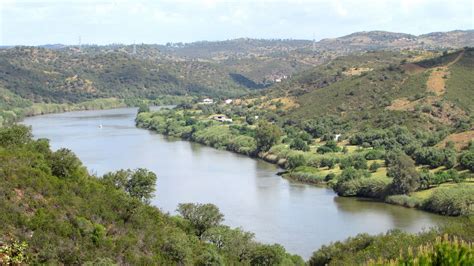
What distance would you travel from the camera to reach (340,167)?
55750mm

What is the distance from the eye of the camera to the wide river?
3819 cm


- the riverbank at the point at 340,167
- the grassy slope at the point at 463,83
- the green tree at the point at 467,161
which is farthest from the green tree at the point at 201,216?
the grassy slope at the point at 463,83

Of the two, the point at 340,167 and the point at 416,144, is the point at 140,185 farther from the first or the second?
the point at 416,144

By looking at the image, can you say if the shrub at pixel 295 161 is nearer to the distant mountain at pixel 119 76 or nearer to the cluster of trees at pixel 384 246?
the cluster of trees at pixel 384 246

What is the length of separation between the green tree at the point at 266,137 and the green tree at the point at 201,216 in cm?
3621

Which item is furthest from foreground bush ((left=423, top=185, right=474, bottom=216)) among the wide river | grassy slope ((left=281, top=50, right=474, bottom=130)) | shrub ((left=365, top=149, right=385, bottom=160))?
grassy slope ((left=281, top=50, right=474, bottom=130))

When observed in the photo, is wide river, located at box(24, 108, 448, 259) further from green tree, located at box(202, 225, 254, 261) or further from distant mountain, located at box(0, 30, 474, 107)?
distant mountain, located at box(0, 30, 474, 107)

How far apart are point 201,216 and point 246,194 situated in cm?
1691

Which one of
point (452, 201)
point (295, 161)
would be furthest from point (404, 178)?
point (295, 161)

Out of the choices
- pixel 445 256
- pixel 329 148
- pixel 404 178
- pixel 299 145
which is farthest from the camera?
pixel 299 145

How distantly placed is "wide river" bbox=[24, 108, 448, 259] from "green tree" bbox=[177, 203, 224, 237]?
181 inches

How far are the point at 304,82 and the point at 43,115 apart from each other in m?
45.8

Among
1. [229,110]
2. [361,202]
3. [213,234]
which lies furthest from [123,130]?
[213,234]

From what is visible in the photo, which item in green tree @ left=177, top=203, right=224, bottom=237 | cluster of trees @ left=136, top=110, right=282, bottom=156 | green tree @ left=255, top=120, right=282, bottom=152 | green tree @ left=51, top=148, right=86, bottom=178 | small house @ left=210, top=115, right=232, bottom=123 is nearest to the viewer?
green tree @ left=51, top=148, right=86, bottom=178
